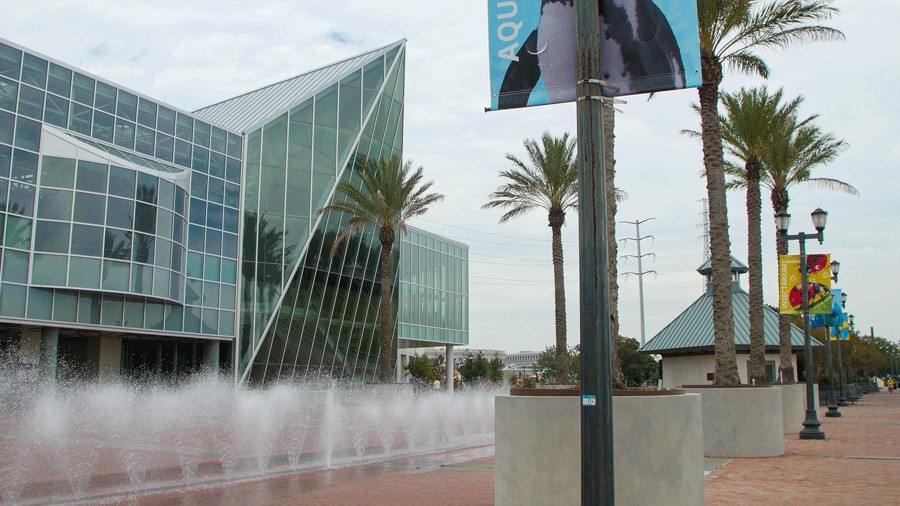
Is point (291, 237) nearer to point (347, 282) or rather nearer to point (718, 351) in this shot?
point (347, 282)

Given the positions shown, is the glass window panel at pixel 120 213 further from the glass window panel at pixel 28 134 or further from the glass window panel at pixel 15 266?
the glass window panel at pixel 15 266

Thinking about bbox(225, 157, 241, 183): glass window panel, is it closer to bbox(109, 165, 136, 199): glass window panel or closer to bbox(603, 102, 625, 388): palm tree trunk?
bbox(109, 165, 136, 199): glass window panel

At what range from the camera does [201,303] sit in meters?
33.2

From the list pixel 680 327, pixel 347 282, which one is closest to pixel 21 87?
pixel 347 282

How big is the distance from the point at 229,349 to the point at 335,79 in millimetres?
13993

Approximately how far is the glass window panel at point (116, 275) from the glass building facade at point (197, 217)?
5cm

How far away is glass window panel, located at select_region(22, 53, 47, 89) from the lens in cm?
2662

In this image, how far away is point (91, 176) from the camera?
27594 millimetres

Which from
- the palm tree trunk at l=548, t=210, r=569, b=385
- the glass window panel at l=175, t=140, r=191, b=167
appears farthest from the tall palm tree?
the glass window panel at l=175, t=140, r=191, b=167

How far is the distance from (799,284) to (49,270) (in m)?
24.2

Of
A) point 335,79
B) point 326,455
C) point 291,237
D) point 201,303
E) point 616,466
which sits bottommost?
point 326,455

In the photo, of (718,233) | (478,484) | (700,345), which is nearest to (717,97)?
(718,233)

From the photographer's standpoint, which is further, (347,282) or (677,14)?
(347,282)

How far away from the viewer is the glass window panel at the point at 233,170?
34844 millimetres
